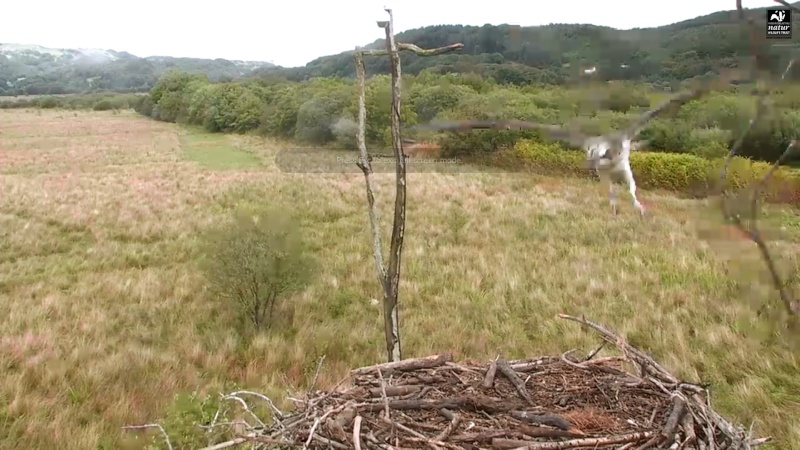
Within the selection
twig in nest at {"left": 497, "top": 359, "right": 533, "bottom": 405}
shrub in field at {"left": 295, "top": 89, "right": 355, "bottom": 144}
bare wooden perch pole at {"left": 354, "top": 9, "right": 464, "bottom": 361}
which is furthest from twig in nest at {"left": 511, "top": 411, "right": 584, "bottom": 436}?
shrub in field at {"left": 295, "top": 89, "right": 355, "bottom": 144}

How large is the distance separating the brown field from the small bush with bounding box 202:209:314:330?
0.37m

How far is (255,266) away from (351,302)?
167cm

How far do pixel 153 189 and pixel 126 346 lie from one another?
1280cm

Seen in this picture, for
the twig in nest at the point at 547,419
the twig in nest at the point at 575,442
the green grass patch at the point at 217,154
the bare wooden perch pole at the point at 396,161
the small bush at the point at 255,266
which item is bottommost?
the green grass patch at the point at 217,154

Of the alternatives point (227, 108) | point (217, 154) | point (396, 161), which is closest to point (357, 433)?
point (396, 161)

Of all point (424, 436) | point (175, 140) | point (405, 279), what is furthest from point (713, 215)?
point (175, 140)

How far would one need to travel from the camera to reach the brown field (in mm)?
4289

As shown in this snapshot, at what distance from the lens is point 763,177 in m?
1.07

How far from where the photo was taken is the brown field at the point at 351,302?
14.1 feet

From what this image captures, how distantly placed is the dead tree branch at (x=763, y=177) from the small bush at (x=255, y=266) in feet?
20.3

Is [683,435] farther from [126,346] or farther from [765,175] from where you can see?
[126,346]

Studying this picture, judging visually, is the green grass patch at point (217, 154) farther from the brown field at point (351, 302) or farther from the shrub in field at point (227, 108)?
the brown field at point (351, 302)

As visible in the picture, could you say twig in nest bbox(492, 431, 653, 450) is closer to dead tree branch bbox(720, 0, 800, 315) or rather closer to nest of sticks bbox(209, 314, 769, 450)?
nest of sticks bbox(209, 314, 769, 450)

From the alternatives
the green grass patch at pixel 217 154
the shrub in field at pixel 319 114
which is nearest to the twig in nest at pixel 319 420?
the green grass patch at pixel 217 154
